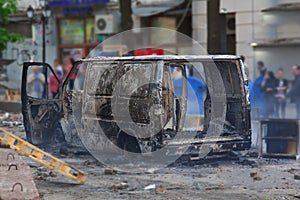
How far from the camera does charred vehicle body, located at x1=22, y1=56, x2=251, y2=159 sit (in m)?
10.6

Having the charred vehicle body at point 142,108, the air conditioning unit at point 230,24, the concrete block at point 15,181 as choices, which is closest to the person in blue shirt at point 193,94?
the charred vehicle body at point 142,108

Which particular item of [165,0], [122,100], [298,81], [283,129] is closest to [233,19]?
[165,0]

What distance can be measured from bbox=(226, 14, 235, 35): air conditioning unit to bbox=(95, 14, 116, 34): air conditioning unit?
552 cm

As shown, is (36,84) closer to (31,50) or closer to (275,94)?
(275,94)

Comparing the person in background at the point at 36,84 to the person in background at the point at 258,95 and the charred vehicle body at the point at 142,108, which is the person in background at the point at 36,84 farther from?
the charred vehicle body at the point at 142,108

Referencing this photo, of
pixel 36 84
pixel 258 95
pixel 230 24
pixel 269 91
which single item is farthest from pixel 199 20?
pixel 258 95

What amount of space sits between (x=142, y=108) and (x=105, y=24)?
18723mm

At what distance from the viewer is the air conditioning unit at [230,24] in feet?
80.5

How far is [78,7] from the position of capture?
98.0 ft

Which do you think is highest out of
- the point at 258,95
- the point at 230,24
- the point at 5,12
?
the point at 5,12

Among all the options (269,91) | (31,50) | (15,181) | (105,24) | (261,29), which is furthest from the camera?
(31,50)

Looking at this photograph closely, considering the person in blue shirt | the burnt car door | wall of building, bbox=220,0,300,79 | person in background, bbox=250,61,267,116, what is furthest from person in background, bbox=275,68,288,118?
the burnt car door

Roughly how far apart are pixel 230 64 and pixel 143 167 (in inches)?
85.1

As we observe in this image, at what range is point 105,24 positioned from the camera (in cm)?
2895
